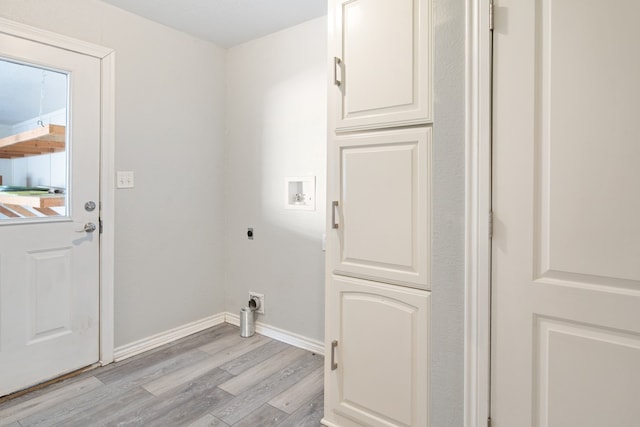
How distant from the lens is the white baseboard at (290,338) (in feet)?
8.45

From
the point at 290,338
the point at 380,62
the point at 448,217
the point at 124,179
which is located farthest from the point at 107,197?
the point at 448,217

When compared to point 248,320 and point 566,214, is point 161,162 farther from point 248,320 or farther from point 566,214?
point 566,214

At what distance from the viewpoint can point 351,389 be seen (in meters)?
1.66

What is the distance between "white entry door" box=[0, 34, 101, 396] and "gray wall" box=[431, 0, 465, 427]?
2.06 m

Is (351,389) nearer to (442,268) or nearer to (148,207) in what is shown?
(442,268)

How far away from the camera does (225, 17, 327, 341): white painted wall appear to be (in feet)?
8.39

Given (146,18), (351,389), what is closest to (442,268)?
(351,389)

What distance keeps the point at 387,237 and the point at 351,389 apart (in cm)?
73

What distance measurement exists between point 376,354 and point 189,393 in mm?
1155

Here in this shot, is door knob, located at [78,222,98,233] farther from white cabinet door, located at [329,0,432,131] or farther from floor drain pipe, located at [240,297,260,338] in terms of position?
white cabinet door, located at [329,0,432,131]

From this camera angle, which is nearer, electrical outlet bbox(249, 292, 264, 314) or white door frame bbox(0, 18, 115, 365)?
white door frame bbox(0, 18, 115, 365)

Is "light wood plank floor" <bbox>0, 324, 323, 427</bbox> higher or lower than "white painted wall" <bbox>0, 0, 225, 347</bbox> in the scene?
lower

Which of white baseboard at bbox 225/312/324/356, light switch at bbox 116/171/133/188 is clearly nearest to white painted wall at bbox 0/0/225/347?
light switch at bbox 116/171/133/188

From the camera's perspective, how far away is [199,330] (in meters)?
2.92
